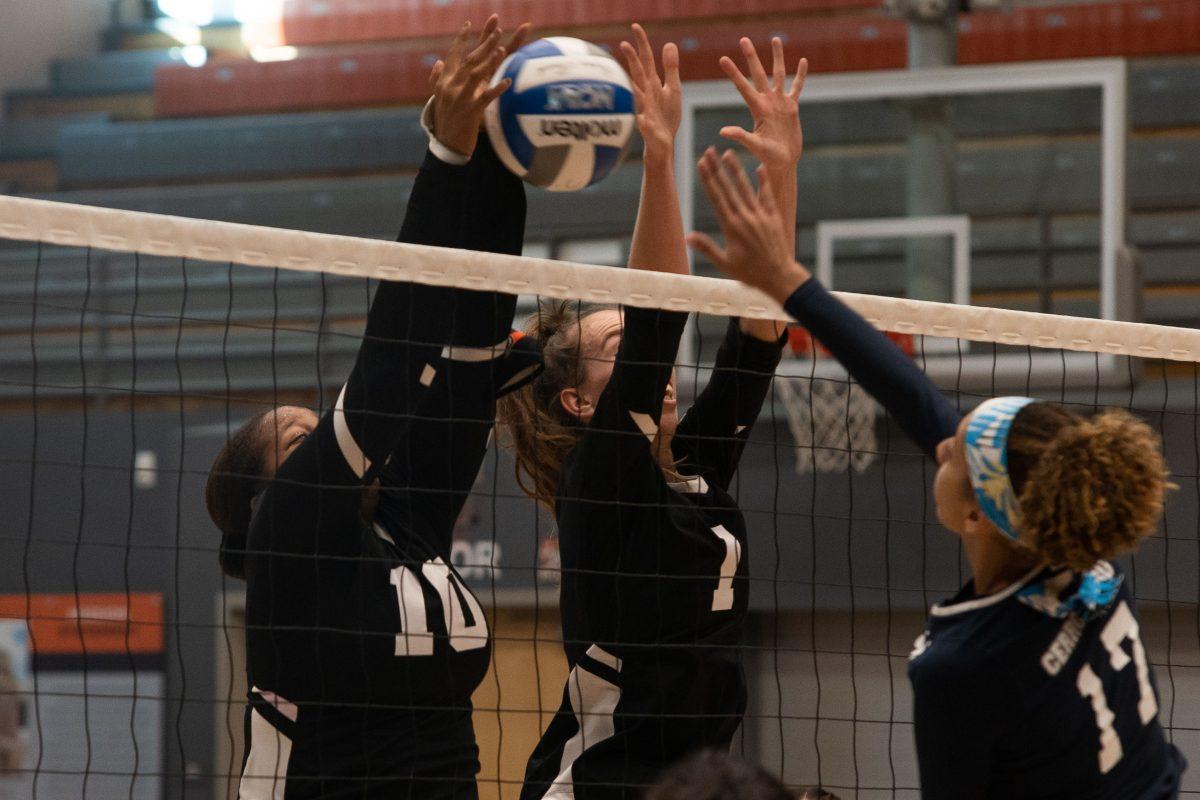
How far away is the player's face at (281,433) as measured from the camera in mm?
2559

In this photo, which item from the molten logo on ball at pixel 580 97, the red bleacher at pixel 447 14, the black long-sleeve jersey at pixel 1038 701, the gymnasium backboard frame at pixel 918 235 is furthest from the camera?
the red bleacher at pixel 447 14

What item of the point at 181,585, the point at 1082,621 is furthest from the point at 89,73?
the point at 1082,621

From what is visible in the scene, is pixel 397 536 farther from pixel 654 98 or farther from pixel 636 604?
pixel 654 98

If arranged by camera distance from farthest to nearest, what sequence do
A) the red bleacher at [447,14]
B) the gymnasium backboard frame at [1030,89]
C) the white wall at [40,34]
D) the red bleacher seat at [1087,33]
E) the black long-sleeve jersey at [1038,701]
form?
the white wall at [40,34] → the red bleacher at [447,14] → the red bleacher seat at [1087,33] → the gymnasium backboard frame at [1030,89] → the black long-sleeve jersey at [1038,701]

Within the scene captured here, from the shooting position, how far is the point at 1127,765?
1847 millimetres

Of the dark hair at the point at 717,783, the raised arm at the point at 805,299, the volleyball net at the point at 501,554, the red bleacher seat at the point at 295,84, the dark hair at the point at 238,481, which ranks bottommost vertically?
the volleyball net at the point at 501,554

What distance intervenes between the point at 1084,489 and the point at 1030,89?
6.13 m

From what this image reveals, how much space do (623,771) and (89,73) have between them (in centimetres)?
1158

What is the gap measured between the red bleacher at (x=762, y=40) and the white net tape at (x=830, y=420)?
2697mm

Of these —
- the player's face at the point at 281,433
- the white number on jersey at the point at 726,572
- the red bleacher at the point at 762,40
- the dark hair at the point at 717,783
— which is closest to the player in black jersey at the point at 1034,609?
the dark hair at the point at 717,783

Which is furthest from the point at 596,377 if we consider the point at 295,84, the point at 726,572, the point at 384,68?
the point at 295,84

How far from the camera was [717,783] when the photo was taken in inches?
67.7

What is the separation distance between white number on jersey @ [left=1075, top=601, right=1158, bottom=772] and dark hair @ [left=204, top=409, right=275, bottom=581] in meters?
1.42

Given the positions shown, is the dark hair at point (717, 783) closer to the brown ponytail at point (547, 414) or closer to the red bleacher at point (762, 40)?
the brown ponytail at point (547, 414)
